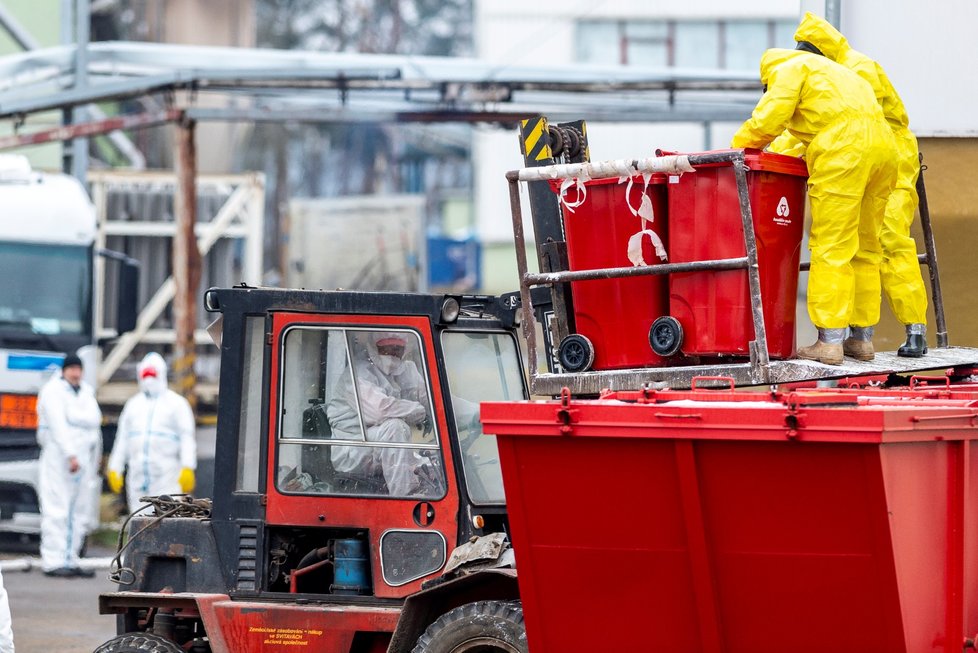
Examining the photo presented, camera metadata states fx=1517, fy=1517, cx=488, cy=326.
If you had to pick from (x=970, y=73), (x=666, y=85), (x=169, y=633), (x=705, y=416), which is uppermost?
(x=666, y=85)

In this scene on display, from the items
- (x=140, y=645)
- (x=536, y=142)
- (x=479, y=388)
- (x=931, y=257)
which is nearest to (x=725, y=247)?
(x=536, y=142)

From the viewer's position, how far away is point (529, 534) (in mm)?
5270

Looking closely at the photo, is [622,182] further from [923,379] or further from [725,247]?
[923,379]

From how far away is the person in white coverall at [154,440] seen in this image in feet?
44.1

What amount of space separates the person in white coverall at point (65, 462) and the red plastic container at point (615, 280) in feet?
25.6

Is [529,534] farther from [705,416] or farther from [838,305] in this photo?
[838,305]

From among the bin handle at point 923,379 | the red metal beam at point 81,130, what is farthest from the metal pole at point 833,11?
the red metal beam at point 81,130

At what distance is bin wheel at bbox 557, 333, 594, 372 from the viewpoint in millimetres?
6418

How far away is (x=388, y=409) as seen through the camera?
677 centimetres

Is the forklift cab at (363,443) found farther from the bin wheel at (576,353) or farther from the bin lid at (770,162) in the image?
the bin lid at (770,162)

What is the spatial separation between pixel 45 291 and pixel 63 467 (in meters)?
1.84

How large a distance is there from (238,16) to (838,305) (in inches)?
1175

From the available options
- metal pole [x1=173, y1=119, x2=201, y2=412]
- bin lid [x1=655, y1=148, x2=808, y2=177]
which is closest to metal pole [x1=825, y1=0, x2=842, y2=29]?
bin lid [x1=655, y1=148, x2=808, y2=177]

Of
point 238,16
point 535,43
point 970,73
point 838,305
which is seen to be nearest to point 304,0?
point 238,16
